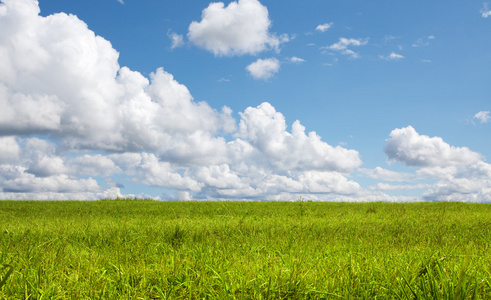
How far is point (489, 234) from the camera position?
26.1 feet

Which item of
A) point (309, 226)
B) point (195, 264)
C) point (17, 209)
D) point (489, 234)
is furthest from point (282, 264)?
point (17, 209)

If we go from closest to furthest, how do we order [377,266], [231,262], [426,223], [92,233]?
[377,266] < [231,262] < [92,233] < [426,223]

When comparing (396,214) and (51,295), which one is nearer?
(51,295)

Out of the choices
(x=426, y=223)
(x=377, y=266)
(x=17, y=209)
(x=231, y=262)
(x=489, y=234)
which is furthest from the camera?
(x=17, y=209)

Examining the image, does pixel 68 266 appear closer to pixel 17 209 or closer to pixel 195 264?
pixel 195 264

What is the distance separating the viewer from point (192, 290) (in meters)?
3.33

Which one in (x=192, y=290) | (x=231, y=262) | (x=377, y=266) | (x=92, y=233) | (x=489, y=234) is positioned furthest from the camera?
(x=489, y=234)

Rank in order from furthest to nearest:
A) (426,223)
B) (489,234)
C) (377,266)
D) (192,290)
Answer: (426,223)
(489,234)
(377,266)
(192,290)

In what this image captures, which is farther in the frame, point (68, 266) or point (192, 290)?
point (68, 266)

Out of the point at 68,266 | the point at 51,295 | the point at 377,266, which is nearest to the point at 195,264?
the point at 51,295

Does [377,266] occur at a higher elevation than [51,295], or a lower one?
higher

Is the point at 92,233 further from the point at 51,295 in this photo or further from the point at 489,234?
the point at 489,234

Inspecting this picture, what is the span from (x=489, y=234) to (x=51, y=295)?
906 cm

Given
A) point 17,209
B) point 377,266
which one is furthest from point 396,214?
point 17,209
